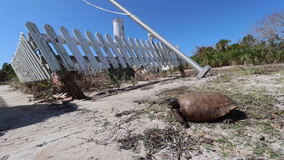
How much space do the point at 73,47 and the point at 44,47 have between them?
0.55 meters

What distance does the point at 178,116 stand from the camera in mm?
1648

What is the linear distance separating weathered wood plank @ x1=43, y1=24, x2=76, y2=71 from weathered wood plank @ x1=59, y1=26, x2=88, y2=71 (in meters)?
0.15

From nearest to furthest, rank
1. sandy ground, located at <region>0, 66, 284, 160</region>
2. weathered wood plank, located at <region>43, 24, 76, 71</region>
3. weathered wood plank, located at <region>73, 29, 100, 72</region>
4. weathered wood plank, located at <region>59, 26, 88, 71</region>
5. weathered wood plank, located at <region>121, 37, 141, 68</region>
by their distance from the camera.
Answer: sandy ground, located at <region>0, 66, 284, 160</region> < weathered wood plank, located at <region>43, 24, 76, 71</region> < weathered wood plank, located at <region>59, 26, 88, 71</region> < weathered wood plank, located at <region>73, 29, 100, 72</region> < weathered wood plank, located at <region>121, 37, 141, 68</region>

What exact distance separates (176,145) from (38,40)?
306 centimetres

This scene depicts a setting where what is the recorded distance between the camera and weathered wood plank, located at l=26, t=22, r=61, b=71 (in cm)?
277

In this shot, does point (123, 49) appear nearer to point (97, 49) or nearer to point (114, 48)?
point (114, 48)

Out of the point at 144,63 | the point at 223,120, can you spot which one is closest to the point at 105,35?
the point at 144,63

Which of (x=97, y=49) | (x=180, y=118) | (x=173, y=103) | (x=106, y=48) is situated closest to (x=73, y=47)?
(x=97, y=49)

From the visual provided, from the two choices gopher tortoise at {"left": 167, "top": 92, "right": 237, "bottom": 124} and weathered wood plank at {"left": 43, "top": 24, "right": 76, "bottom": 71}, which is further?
weathered wood plank at {"left": 43, "top": 24, "right": 76, "bottom": 71}

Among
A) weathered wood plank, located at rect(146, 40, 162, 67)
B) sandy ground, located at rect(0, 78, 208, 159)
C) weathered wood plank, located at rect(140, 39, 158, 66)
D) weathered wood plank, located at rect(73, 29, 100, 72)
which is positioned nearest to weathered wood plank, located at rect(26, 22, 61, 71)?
weathered wood plank, located at rect(73, 29, 100, 72)

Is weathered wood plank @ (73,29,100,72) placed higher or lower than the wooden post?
higher

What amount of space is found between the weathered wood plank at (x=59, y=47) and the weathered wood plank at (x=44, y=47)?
0.45 ft

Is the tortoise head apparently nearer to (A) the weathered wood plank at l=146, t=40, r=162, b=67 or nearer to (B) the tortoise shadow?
(B) the tortoise shadow

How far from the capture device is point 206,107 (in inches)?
62.4
